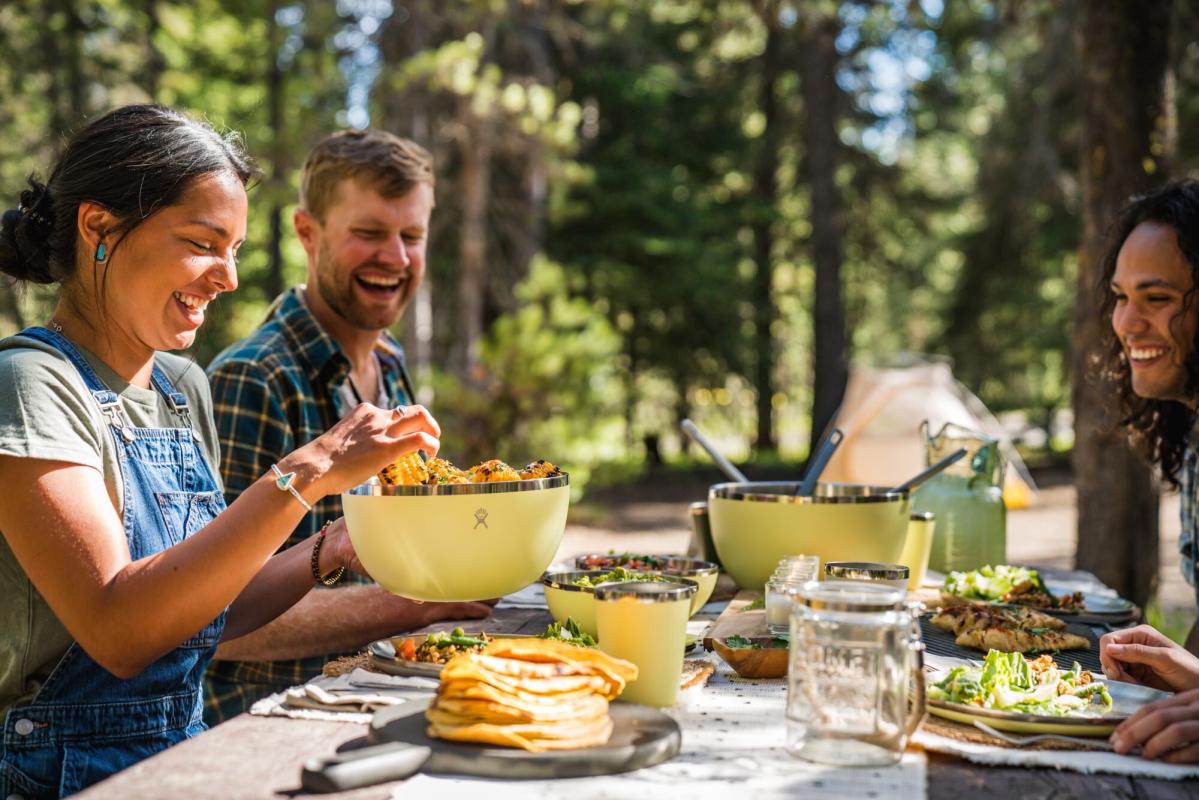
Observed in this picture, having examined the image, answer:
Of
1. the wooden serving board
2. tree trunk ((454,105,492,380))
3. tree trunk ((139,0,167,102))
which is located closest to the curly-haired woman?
the wooden serving board

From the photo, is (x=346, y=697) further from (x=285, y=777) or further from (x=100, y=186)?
(x=100, y=186)

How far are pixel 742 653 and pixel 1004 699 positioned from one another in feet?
1.32

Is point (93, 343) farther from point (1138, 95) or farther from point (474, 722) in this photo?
point (1138, 95)

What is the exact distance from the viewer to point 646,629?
4.83 ft

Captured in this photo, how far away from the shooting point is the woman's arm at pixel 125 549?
5.17 ft

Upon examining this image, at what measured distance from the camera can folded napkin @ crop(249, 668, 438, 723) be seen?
4.92 feet

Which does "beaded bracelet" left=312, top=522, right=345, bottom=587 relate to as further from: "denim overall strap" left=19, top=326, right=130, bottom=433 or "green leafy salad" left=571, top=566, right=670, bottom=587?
"green leafy salad" left=571, top=566, right=670, bottom=587

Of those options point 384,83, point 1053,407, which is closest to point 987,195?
point 1053,407

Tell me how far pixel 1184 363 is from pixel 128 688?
2493mm

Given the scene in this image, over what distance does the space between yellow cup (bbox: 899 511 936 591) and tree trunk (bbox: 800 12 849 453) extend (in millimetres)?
13905

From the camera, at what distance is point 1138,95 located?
491 cm

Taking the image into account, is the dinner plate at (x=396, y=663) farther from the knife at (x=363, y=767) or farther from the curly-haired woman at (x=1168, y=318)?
the curly-haired woman at (x=1168, y=318)

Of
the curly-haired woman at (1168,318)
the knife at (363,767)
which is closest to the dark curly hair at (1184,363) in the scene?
the curly-haired woman at (1168,318)

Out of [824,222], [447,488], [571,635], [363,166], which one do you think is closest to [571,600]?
[571,635]
